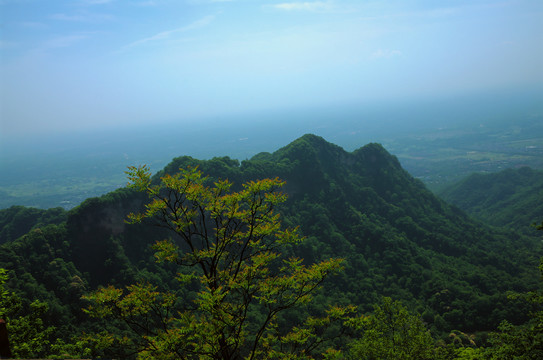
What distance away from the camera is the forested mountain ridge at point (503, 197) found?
87.7 m

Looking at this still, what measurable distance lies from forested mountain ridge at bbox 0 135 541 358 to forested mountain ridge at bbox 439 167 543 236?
21046 millimetres

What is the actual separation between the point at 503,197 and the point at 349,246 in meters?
82.4

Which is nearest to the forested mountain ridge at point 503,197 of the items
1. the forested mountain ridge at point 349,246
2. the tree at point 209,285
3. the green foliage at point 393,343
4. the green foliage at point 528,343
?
the forested mountain ridge at point 349,246

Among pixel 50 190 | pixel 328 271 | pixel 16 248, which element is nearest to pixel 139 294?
pixel 328 271

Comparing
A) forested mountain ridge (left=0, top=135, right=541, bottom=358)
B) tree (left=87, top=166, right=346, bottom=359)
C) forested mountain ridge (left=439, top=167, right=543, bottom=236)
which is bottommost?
forested mountain ridge (left=439, top=167, right=543, bottom=236)

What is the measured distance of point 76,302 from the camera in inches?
1320

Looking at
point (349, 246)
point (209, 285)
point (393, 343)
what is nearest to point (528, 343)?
point (393, 343)

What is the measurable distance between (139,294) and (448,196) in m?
129

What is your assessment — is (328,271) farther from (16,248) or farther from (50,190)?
(50,190)

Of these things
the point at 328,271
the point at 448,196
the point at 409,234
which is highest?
the point at 328,271

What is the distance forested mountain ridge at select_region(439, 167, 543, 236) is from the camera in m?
87.7

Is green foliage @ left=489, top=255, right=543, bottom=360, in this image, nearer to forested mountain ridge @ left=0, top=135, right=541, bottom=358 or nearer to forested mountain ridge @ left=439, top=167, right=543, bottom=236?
forested mountain ridge @ left=0, top=135, right=541, bottom=358

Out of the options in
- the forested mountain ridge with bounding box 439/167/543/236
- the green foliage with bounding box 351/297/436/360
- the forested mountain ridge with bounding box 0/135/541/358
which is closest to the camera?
the green foliage with bounding box 351/297/436/360

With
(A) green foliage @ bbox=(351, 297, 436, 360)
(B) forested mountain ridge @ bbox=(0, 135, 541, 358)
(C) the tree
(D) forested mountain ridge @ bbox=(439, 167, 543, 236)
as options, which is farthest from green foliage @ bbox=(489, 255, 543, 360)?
(D) forested mountain ridge @ bbox=(439, 167, 543, 236)
